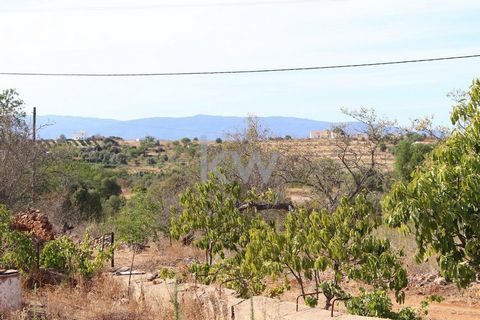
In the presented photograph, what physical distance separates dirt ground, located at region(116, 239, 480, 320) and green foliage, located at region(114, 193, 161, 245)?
1.73 ft

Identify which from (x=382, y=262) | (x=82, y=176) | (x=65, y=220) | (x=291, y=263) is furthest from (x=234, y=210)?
(x=82, y=176)

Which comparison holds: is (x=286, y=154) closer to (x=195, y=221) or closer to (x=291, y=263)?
(x=195, y=221)

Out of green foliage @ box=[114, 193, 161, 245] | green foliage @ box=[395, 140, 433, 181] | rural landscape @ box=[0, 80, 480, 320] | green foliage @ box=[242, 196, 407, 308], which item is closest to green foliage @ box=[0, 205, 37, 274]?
rural landscape @ box=[0, 80, 480, 320]

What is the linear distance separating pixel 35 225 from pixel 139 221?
6.20 metres

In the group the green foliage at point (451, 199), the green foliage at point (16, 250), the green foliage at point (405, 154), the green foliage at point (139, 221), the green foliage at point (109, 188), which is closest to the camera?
the green foliage at point (451, 199)

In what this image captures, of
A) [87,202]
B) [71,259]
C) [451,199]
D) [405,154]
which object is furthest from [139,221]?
[405,154]

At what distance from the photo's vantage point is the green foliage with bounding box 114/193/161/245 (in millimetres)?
20266

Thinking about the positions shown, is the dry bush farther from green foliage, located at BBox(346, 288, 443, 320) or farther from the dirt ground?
green foliage, located at BBox(346, 288, 443, 320)

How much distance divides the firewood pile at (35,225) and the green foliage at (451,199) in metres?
7.99

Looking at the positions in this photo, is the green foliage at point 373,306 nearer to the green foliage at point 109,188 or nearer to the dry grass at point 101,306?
the dry grass at point 101,306

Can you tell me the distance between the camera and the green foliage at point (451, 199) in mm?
7867

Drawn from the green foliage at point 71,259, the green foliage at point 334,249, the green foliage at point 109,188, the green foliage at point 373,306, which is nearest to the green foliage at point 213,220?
the green foliage at point 71,259

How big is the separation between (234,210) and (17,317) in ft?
14.5

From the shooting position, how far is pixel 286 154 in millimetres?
23109
